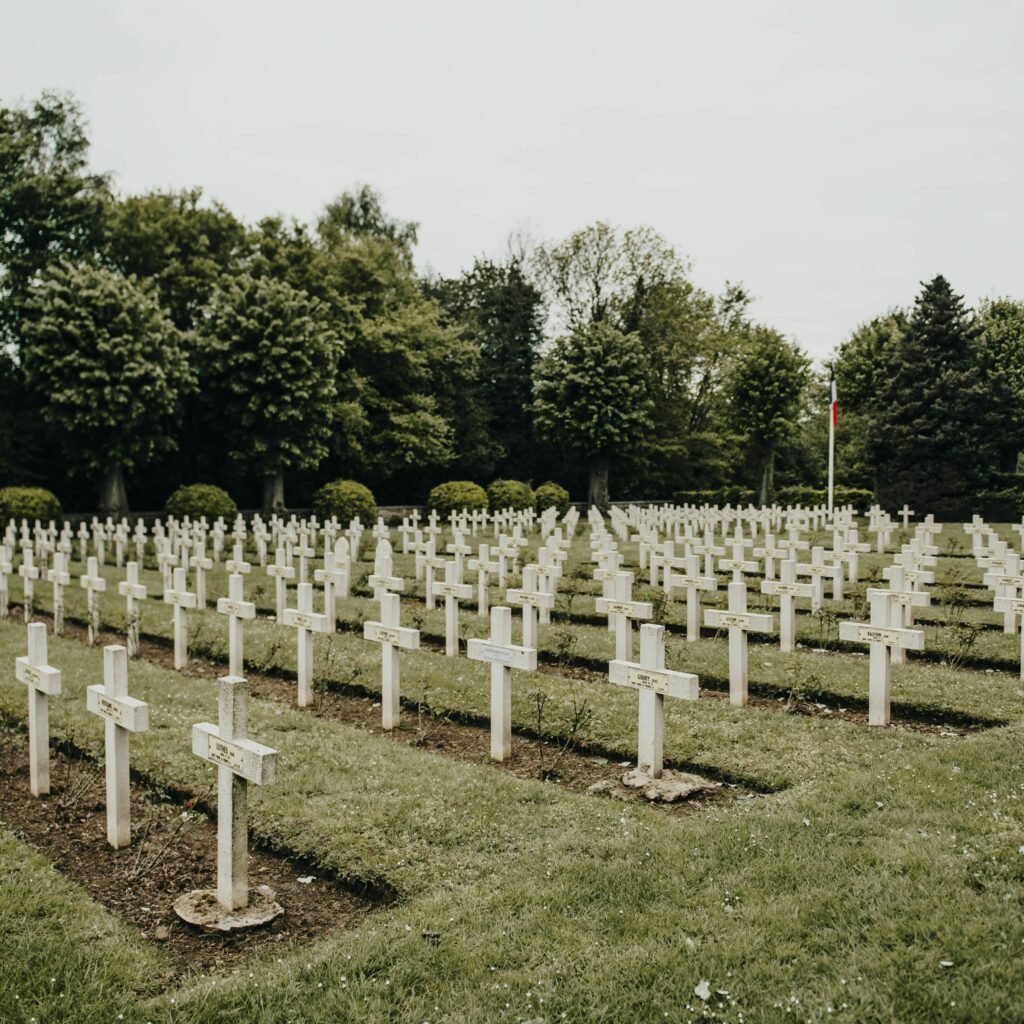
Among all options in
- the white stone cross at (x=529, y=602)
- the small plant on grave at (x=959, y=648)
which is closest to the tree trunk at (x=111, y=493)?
the white stone cross at (x=529, y=602)

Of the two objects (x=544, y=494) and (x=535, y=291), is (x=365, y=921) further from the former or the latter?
(x=535, y=291)

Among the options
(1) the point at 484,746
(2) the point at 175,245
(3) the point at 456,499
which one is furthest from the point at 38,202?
(1) the point at 484,746

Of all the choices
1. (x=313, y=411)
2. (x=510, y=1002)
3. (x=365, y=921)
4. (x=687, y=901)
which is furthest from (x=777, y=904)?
(x=313, y=411)

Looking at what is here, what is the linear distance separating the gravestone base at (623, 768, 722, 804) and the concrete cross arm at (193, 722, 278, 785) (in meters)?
2.46

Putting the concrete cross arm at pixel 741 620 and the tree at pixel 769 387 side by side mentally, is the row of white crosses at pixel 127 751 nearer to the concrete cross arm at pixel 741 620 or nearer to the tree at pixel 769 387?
the concrete cross arm at pixel 741 620

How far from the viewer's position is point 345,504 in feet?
96.3

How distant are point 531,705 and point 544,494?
2966 centimetres

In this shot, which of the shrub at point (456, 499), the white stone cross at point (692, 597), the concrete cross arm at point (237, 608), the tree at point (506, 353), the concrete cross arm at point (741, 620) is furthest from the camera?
the tree at point (506, 353)

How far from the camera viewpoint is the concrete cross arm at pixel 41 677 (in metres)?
5.71

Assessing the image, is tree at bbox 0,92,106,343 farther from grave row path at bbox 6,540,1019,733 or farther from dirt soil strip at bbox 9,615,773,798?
dirt soil strip at bbox 9,615,773,798

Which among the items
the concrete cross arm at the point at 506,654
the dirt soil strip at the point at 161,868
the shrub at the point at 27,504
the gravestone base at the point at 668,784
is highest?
the shrub at the point at 27,504

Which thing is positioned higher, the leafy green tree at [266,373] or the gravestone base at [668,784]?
the leafy green tree at [266,373]

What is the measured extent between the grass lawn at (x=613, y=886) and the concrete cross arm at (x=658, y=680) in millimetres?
717

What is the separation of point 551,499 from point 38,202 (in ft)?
68.3
